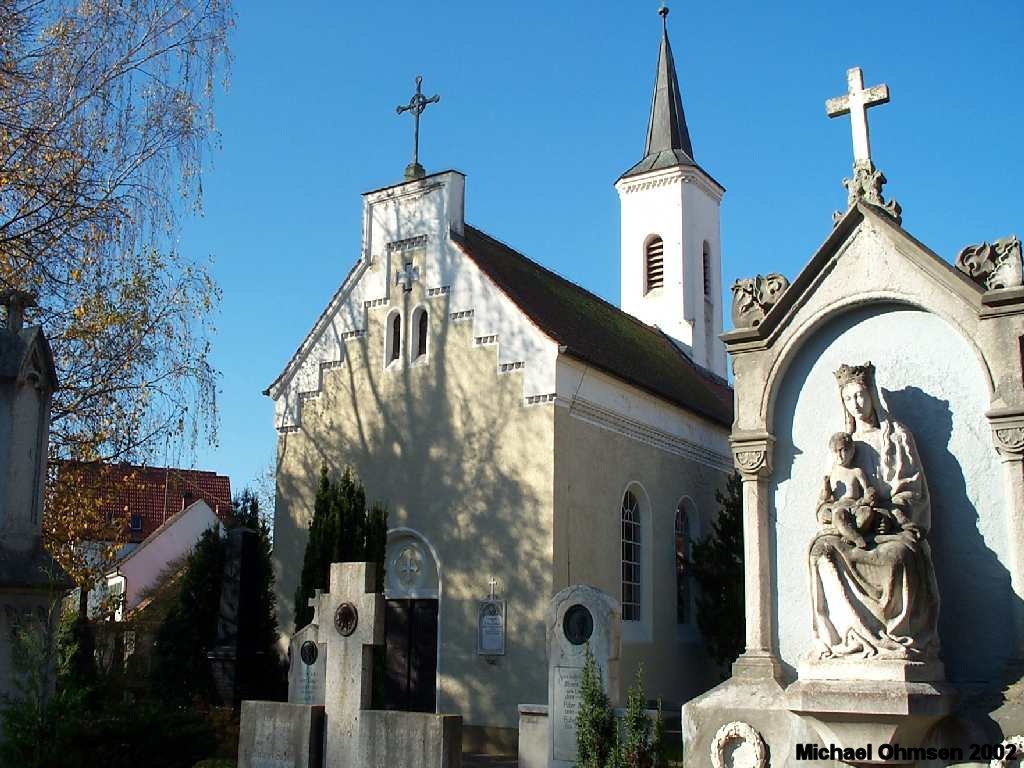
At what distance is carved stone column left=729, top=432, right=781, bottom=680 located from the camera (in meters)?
8.31

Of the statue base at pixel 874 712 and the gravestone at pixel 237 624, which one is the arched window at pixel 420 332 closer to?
the gravestone at pixel 237 624

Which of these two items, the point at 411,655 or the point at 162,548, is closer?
the point at 411,655

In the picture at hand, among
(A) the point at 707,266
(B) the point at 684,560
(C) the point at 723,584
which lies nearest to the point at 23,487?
(C) the point at 723,584

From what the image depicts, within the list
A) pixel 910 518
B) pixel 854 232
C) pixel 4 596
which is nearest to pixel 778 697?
pixel 910 518

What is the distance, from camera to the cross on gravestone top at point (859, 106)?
8.87 metres

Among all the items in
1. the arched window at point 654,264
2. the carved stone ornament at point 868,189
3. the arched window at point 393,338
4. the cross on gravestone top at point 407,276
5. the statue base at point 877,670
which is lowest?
the statue base at point 877,670

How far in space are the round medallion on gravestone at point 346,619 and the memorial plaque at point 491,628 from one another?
8.01 m

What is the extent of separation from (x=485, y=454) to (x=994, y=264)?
12412 mm

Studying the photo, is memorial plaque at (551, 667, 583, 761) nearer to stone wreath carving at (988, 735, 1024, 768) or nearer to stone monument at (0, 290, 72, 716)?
stone monument at (0, 290, 72, 716)

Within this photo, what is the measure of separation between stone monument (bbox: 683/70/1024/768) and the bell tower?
65.5ft

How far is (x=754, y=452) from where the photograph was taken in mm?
8648

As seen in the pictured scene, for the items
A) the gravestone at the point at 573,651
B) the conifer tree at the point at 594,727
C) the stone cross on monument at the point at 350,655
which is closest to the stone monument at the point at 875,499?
the conifer tree at the point at 594,727

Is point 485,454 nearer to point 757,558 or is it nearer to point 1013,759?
point 757,558

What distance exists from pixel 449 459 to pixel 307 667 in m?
7.11
